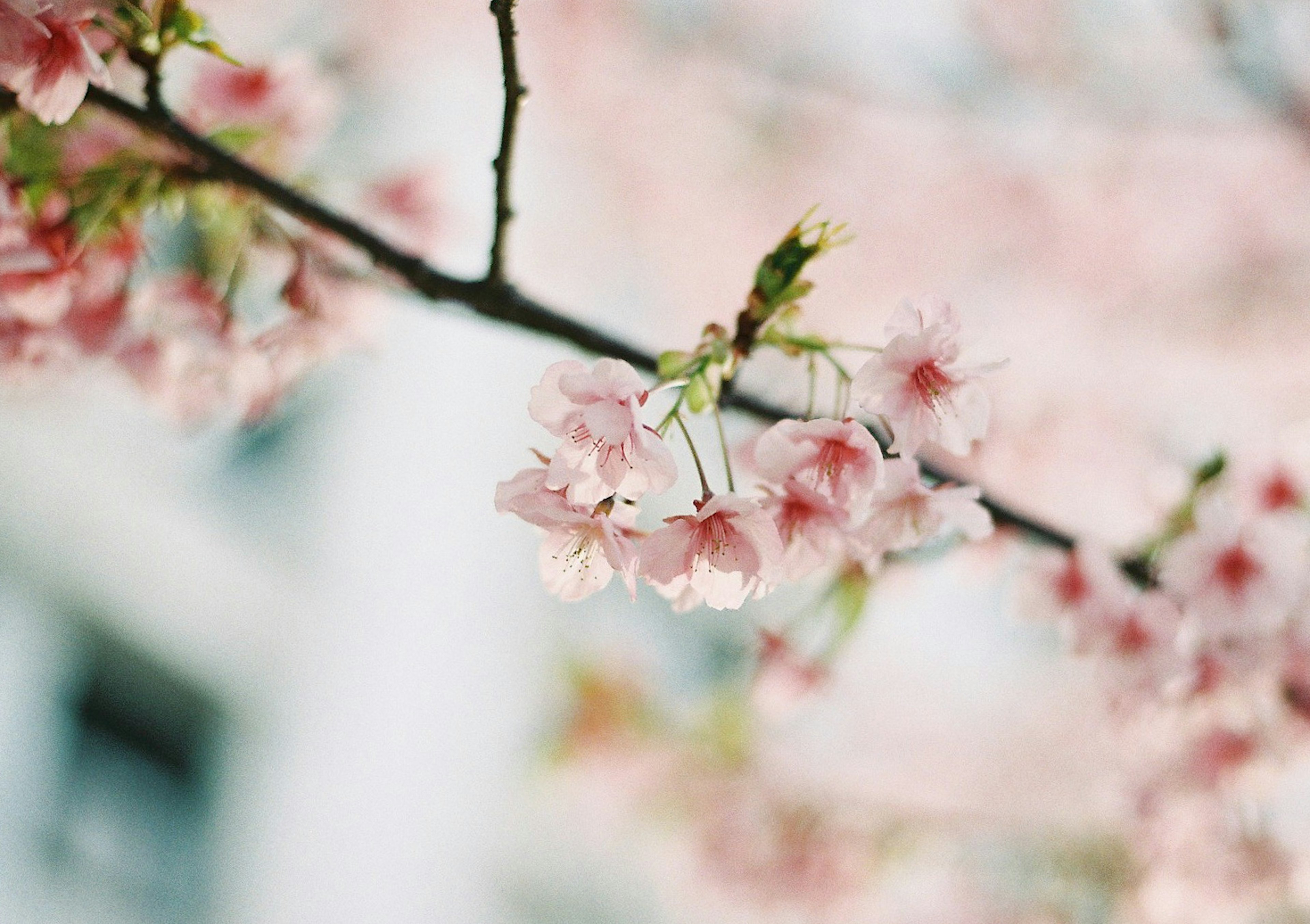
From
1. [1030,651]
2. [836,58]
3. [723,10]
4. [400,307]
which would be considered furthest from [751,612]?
[400,307]

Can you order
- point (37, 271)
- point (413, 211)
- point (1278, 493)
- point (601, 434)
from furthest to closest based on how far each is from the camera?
point (413, 211) → point (1278, 493) → point (37, 271) → point (601, 434)

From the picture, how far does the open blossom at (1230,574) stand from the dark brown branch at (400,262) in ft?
1.82

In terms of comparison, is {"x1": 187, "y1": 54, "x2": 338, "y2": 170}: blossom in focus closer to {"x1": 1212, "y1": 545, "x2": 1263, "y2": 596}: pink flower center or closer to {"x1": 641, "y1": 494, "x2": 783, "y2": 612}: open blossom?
{"x1": 641, "y1": 494, "x2": 783, "y2": 612}: open blossom

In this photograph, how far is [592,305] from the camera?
4.15 m

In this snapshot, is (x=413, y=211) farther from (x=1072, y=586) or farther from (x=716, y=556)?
(x=1072, y=586)

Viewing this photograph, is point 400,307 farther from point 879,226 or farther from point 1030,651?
point 1030,651

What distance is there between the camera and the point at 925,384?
1.74ft

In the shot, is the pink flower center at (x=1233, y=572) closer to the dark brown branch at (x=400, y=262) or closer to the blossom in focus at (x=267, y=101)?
the dark brown branch at (x=400, y=262)

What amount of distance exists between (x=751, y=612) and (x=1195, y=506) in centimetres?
267

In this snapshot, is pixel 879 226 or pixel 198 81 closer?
pixel 198 81

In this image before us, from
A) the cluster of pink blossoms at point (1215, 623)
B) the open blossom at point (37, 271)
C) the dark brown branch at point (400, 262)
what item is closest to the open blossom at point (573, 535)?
the dark brown branch at point (400, 262)

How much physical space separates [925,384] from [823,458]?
80mm

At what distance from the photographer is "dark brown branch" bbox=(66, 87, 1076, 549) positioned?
57 cm

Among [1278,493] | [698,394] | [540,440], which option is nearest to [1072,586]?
[1278,493]
